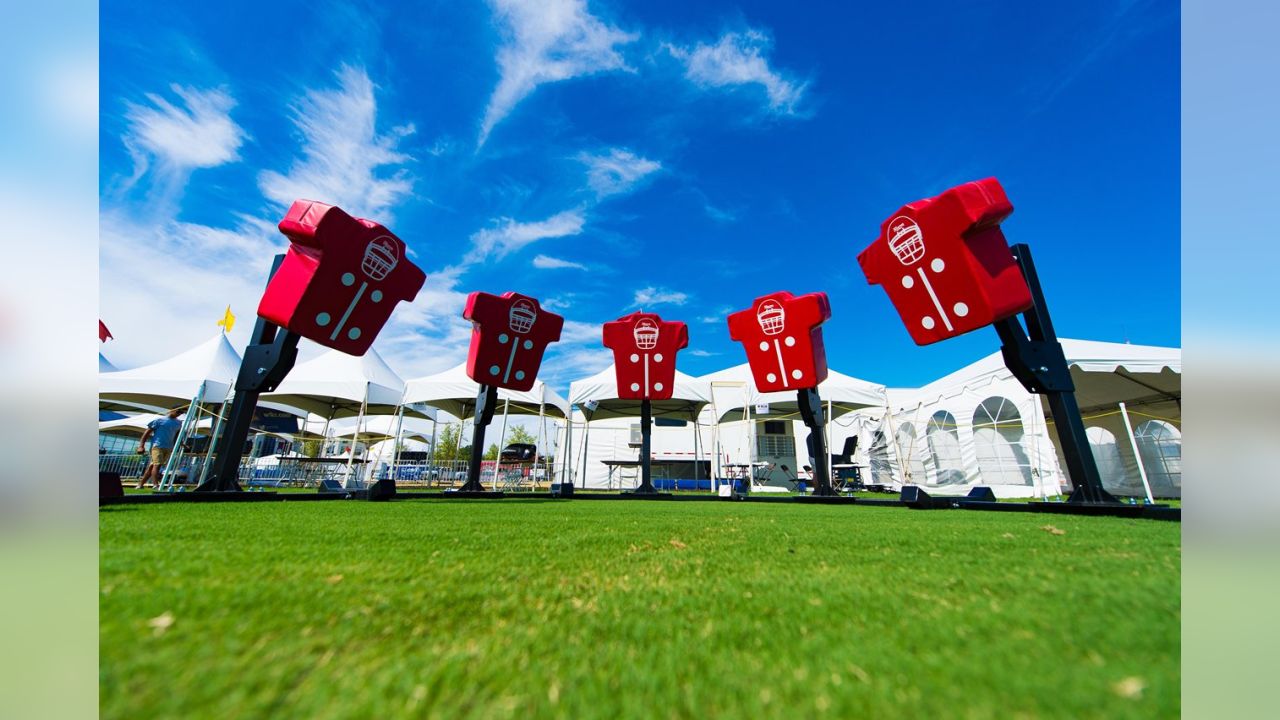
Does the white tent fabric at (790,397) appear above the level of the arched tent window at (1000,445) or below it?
above

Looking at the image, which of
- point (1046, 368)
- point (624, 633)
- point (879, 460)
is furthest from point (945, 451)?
point (624, 633)

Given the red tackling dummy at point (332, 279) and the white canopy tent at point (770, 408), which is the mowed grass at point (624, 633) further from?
the white canopy tent at point (770, 408)

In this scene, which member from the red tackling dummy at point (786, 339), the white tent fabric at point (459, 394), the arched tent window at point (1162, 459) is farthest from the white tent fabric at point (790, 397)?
the arched tent window at point (1162, 459)

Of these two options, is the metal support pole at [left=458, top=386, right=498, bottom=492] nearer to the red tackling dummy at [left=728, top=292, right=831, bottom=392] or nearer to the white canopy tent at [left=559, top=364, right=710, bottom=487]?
the white canopy tent at [left=559, top=364, right=710, bottom=487]

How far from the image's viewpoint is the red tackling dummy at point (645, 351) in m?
10.2

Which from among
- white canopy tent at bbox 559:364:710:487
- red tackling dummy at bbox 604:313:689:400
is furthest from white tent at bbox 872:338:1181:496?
red tackling dummy at bbox 604:313:689:400

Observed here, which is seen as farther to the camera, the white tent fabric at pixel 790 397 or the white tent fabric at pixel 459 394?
the white tent fabric at pixel 459 394

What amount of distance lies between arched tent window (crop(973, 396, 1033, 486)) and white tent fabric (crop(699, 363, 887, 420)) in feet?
7.91

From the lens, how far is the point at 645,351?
10.3 metres

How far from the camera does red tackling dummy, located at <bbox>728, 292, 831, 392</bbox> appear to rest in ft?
28.7

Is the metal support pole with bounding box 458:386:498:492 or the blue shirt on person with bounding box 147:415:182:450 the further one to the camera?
the blue shirt on person with bounding box 147:415:182:450

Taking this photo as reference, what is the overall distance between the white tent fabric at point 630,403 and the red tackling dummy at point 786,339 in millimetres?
4574
